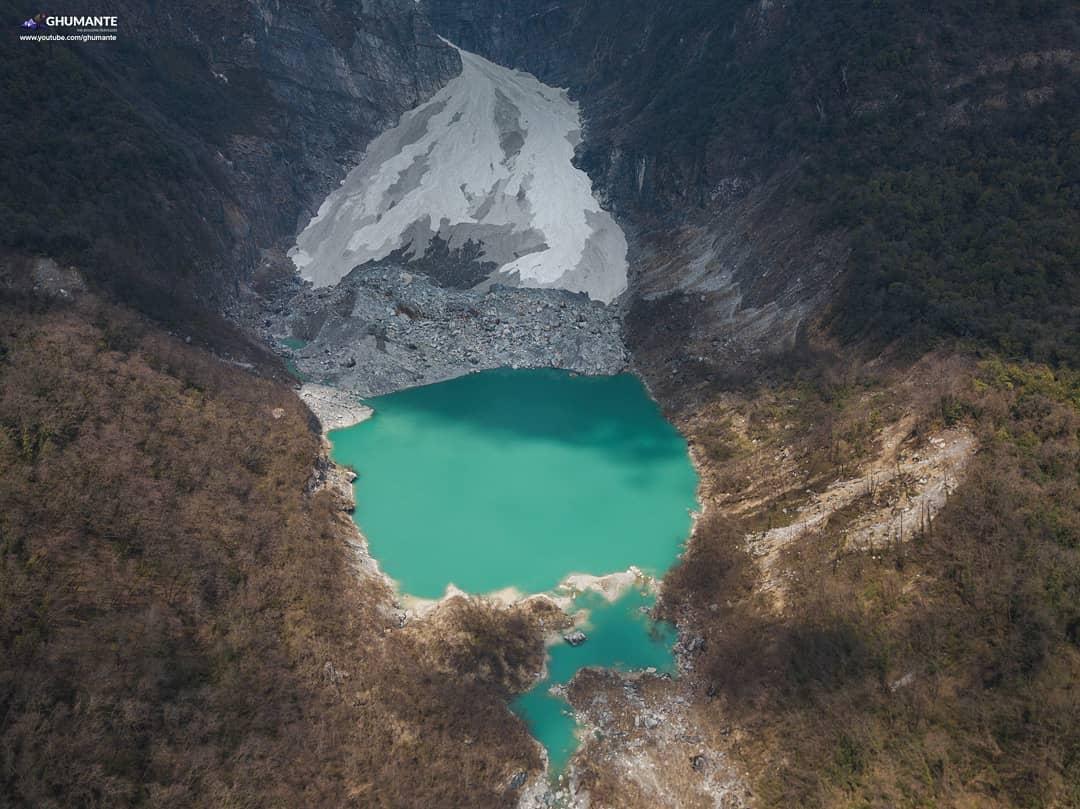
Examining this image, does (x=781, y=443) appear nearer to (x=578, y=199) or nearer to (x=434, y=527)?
(x=434, y=527)

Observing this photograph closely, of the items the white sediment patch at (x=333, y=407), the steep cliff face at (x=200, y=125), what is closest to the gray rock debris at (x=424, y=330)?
the white sediment patch at (x=333, y=407)

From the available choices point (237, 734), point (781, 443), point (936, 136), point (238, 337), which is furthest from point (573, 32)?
point (237, 734)

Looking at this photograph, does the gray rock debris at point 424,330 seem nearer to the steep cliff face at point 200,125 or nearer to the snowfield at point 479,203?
the snowfield at point 479,203

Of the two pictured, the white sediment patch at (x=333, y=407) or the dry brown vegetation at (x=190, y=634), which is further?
the white sediment patch at (x=333, y=407)

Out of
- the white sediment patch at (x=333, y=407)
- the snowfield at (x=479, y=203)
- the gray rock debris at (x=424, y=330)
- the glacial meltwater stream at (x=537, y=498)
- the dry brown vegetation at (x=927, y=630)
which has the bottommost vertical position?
the dry brown vegetation at (x=927, y=630)

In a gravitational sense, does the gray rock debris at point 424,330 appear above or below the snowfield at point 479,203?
below

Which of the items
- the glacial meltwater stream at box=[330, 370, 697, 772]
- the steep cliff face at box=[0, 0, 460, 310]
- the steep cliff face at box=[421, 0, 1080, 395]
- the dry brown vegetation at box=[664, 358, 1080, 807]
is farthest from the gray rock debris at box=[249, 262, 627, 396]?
the dry brown vegetation at box=[664, 358, 1080, 807]
